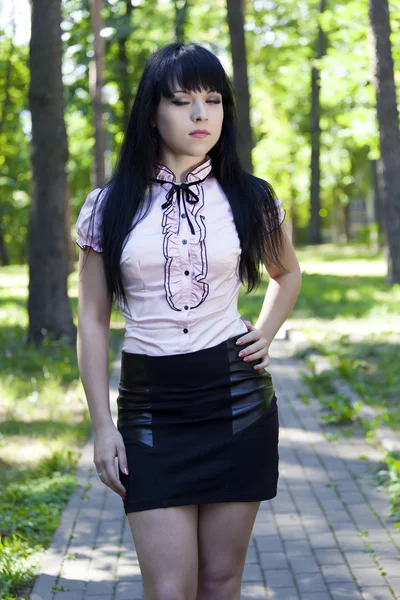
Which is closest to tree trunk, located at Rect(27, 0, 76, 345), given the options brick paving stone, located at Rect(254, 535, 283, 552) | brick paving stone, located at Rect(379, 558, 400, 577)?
brick paving stone, located at Rect(254, 535, 283, 552)

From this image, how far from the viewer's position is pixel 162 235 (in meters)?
2.99

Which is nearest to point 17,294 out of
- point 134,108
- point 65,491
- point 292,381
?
point 292,381

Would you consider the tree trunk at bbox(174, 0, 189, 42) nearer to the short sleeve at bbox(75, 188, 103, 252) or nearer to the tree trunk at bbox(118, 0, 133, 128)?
the tree trunk at bbox(118, 0, 133, 128)

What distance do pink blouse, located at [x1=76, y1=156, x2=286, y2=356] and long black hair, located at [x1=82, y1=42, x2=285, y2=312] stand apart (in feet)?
0.12

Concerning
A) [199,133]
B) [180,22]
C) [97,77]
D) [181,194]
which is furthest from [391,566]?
[97,77]

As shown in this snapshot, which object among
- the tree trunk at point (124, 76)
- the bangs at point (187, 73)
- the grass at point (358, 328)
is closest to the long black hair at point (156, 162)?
the bangs at point (187, 73)

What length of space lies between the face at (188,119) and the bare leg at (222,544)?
41.5 inches

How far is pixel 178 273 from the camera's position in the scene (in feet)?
9.77

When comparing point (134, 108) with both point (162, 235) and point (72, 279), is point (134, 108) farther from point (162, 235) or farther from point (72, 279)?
point (72, 279)

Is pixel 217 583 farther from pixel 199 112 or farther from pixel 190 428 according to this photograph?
pixel 199 112

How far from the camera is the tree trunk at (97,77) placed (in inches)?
846

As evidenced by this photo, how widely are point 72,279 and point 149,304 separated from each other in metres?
23.2

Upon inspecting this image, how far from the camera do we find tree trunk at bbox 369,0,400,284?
17.0 metres

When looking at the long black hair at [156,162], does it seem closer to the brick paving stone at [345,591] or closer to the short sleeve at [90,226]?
the short sleeve at [90,226]
